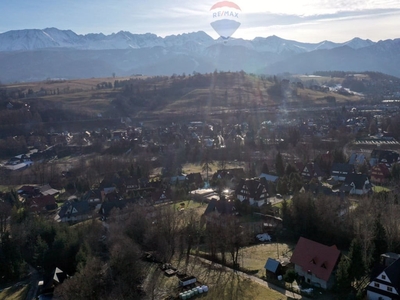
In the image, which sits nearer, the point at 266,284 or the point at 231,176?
the point at 266,284

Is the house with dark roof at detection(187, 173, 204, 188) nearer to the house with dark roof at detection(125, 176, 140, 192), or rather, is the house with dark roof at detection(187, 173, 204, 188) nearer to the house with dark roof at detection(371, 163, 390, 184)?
the house with dark roof at detection(125, 176, 140, 192)

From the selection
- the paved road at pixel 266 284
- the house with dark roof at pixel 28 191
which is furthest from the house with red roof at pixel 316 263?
the house with dark roof at pixel 28 191

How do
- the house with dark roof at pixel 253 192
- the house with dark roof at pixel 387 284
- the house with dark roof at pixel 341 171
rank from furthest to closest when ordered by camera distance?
the house with dark roof at pixel 341 171 → the house with dark roof at pixel 253 192 → the house with dark roof at pixel 387 284

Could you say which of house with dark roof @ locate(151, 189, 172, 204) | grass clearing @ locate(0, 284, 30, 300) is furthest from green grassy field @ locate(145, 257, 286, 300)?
house with dark roof @ locate(151, 189, 172, 204)

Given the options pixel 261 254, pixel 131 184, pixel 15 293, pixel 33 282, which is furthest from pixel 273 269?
pixel 131 184

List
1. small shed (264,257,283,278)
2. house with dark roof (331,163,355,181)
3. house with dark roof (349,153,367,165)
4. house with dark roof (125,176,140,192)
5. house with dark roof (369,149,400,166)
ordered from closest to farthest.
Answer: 1. small shed (264,257,283,278)
2. house with dark roof (331,163,355,181)
3. house with dark roof (125,176,140,192)
4. house with dark roof (369,149,400,166)
5. house with dark roof (349,153,367,165)

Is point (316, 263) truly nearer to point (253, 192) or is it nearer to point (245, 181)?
point (253, 192)

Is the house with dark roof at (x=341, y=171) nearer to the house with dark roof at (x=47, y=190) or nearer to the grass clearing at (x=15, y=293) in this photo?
the house with dark roof at (x=47, y=190)
